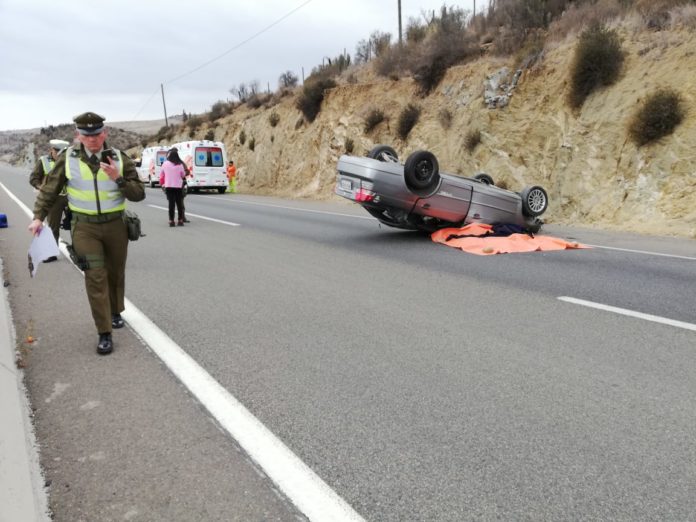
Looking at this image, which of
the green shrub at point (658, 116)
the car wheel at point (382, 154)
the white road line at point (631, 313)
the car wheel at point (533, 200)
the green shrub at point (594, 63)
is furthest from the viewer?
the green shrub at point (594, 63)

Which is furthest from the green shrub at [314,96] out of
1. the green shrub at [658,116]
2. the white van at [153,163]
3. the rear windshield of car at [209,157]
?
the green shrub at [658,116]

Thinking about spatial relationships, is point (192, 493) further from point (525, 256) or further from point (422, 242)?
point (422, 242)

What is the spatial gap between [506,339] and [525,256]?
14.3ft

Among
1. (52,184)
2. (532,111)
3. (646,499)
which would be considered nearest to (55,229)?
(52,184)

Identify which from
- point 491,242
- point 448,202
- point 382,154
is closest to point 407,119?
point 382,154

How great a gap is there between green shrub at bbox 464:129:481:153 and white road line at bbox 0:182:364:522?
15.9m

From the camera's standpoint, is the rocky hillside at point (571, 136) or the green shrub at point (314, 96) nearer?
the rocky hillside at point (571, 136)

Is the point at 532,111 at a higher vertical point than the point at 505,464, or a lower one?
higher

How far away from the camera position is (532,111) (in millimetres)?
17328

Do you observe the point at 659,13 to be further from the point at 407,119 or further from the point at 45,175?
the point at 45,175

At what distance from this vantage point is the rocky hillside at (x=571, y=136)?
13203 millimetres

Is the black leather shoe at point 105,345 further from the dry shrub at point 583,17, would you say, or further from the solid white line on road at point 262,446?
the dry shrub at point 583,17

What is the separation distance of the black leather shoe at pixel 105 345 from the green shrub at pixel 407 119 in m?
19.5

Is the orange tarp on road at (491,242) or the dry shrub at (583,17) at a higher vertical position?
the dry shrub at (583,17)
